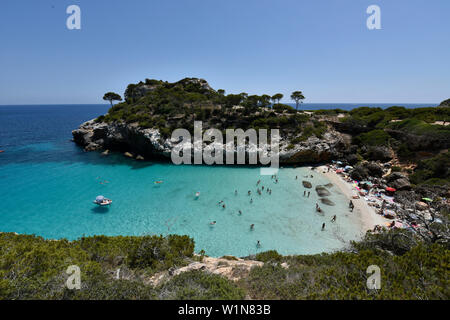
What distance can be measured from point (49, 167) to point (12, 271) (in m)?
32.6

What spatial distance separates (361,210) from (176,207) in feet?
61.6

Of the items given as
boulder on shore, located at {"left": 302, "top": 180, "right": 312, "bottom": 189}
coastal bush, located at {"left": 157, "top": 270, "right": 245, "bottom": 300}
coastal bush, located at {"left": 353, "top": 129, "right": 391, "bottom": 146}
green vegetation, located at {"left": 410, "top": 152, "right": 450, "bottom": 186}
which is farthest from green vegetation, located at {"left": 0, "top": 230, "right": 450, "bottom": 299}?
coastal bush, located at {"left": 353, "top": 129, "right": 391, "bottom": 146}

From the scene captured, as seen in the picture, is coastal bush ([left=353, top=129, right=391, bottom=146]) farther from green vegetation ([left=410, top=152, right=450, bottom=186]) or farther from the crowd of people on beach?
the crowd of people on beach

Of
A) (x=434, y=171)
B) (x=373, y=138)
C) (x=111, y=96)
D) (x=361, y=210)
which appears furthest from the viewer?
(x=111, y=96)

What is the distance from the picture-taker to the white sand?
49.6ft

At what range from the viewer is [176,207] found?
18.2m

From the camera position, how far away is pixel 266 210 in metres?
17.5

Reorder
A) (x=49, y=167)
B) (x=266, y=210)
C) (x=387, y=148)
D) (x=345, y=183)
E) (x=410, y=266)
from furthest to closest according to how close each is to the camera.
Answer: (x=49, y=167) < (x=387, y=148) < (x=345, y=183) < (x=266, y=210) < (x=410, y=266)

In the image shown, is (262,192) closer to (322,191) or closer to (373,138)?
(322,191)

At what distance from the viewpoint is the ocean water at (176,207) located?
14133 mm

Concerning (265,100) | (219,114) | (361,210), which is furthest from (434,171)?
(219,114)

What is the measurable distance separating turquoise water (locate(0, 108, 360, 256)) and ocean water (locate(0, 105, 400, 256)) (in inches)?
3.2
